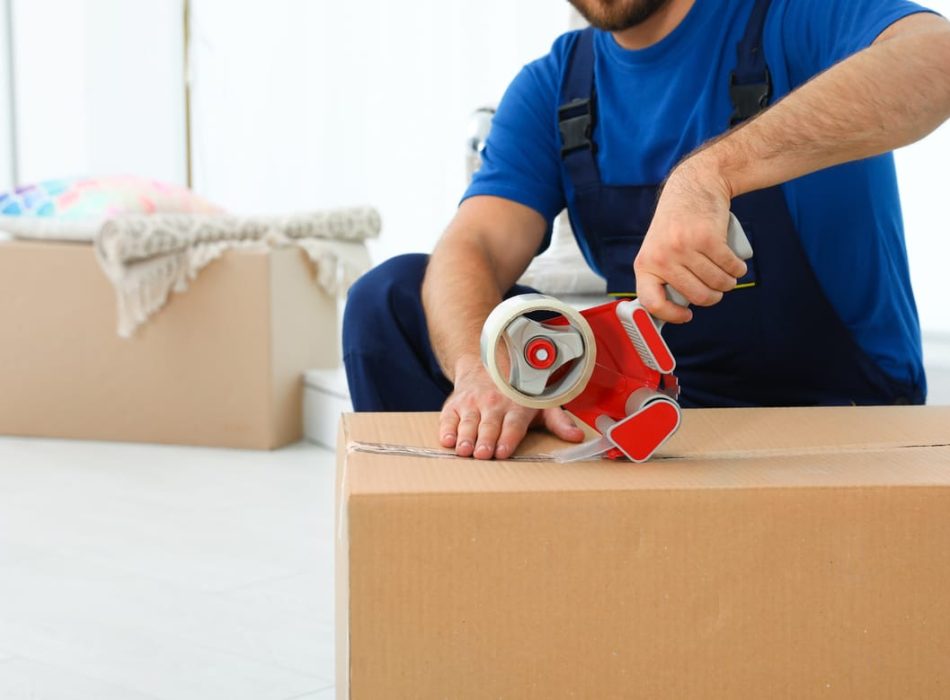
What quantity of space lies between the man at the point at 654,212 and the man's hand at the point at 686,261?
256 mm

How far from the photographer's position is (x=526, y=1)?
264cm

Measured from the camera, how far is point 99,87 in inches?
149

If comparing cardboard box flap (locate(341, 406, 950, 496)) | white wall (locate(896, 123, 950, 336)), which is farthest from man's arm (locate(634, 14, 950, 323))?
white wall (locate(896, 123, 950, 336))

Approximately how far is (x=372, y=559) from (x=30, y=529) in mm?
1182

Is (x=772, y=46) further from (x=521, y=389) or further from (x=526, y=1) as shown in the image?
(x=526, y=1)

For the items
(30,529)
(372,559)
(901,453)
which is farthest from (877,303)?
(30,529)

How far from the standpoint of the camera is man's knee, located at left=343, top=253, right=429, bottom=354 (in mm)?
1195

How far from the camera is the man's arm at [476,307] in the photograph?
0.79m

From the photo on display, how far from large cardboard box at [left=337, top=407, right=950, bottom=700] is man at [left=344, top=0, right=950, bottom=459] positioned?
33 cm

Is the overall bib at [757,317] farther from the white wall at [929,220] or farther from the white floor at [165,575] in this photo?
the white wall at [929,220]

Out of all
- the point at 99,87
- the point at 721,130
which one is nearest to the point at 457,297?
the point at 721,130

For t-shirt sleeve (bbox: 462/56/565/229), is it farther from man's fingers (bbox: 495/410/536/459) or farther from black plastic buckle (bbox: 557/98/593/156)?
man's fingers (bbox: 495/410/536/459)

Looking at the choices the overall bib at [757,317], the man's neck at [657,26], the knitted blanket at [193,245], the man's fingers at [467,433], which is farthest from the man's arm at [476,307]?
the knitted blanket at [193,245]

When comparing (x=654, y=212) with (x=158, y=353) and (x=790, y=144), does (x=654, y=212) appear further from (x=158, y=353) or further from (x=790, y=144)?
(x=158, y=353)
